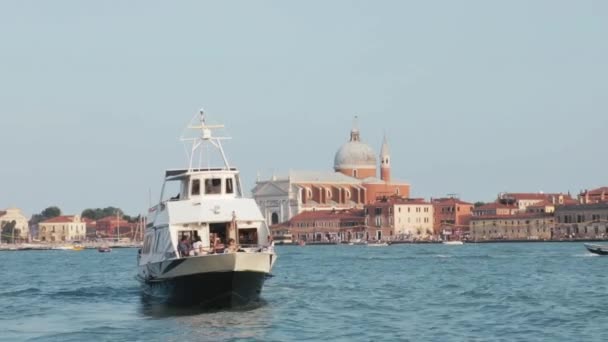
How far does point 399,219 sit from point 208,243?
14763 centimetres

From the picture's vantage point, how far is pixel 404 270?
205 feet

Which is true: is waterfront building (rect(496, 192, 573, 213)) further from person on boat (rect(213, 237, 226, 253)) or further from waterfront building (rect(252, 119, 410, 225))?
person on boat (rect(213, 237, 226, 253))

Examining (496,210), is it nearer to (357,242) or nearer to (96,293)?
(357,242)

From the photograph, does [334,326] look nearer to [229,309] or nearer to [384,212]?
[229,309]

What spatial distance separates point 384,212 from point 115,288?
134820 millimetres

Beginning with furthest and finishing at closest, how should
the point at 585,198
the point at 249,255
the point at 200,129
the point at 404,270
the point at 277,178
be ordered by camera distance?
the point at 277,178, the point at 585,198, the point at 404,270, the point at 200,129, the point at 249,255

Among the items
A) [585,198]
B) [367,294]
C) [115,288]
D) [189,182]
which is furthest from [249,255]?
[585,198]

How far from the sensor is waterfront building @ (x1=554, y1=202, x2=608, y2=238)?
163 m

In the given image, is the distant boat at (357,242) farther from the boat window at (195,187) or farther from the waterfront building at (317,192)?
the boat window at (195,187)

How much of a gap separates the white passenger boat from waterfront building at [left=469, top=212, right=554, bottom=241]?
134 meters

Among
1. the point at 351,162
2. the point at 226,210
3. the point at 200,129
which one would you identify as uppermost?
the point at 351,162

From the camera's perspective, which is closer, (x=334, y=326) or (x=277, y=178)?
(x=334, y=326)

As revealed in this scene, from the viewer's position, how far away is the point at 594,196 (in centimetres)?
18000

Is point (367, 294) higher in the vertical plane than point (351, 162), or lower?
lower
